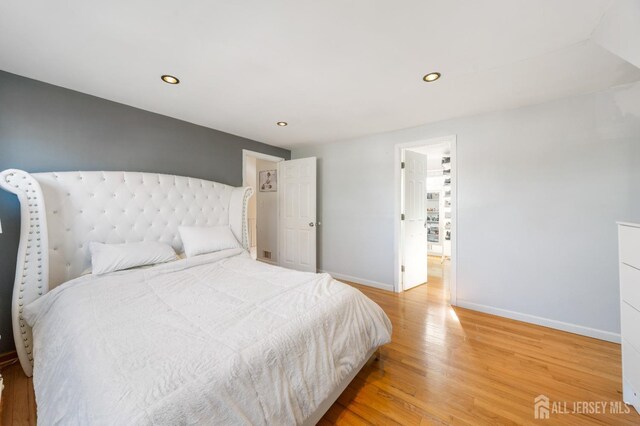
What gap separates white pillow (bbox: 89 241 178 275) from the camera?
1981 mm

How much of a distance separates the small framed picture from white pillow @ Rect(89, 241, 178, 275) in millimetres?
2576

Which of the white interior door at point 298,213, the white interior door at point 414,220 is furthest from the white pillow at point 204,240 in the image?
the white interior door at point 414,220

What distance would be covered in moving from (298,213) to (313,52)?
2719mm

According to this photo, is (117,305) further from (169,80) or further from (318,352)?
(169,80)

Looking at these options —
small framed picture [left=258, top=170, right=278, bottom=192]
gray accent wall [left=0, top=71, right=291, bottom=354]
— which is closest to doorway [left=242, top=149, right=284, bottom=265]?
small framed picture [left=258, top=170, right=278, bottom=192]

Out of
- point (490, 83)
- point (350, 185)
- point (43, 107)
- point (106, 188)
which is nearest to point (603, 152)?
point (490, 83)

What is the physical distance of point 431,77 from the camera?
1.96 meters

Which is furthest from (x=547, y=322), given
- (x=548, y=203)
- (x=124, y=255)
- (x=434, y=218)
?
(x=124, y=255)

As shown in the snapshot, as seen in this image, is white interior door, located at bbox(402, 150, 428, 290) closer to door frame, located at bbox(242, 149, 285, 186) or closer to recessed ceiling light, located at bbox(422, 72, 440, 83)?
recessed ceiling light, located at bbox(422, 72, 440, 83)

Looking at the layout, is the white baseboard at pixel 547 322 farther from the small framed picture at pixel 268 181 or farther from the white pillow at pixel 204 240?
the small framed picture at pixel 268 181

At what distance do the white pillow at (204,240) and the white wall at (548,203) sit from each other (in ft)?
8.87

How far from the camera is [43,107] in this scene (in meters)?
2.02

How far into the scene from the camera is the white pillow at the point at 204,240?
255cm

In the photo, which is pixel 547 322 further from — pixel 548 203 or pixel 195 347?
pixel 195 347
